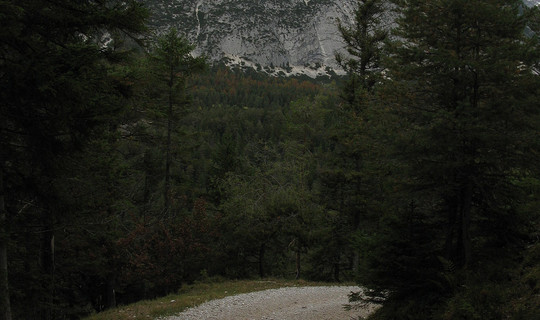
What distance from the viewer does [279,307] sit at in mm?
10859

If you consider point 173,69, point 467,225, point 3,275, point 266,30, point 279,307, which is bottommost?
point 279,307

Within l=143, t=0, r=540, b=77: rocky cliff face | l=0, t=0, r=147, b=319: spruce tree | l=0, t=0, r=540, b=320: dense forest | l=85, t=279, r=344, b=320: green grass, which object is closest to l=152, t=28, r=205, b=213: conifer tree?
l=85, t=279, r=344, b=320: green grass

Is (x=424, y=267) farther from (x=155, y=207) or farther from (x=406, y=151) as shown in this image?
(x=155, y=207)

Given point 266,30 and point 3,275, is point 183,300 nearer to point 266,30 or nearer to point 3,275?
point 3,275

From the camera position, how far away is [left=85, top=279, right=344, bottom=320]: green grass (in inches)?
393

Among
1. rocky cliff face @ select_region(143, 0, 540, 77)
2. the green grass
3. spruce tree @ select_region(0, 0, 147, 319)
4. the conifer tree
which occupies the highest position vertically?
rocky cliff face @ select_region(143, 0, 540, 77)

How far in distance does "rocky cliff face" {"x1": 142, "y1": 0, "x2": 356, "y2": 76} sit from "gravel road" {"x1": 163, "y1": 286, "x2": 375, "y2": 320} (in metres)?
174

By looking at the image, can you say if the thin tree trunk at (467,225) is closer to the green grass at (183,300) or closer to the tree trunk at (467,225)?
the tree trunk at (467,225)

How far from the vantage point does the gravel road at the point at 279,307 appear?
979 centimetres

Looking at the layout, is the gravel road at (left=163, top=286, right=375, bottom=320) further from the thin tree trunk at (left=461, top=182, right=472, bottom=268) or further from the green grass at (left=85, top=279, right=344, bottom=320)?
the thin tree trunk at (left=461, top=182, right=472, bottom=268)

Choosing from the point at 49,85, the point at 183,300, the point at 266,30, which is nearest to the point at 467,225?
the point at 49,85

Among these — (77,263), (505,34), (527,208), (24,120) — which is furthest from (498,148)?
(77,263)

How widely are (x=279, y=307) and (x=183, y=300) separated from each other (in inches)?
126

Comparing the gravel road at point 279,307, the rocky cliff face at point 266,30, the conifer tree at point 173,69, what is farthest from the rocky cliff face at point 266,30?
the gravel road at point 279,307
